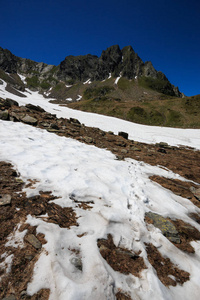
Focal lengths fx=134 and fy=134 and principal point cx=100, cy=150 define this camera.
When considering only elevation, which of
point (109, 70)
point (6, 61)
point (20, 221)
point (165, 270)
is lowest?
point (165, 270)

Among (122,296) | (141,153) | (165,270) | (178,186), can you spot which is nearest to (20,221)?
(122,296)

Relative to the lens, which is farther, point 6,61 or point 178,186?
point 6,61

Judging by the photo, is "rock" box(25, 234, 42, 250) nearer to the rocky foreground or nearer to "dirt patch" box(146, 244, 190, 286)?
the rocky foreground

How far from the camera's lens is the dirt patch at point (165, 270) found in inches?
107

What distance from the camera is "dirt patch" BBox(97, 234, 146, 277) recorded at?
8.89ft

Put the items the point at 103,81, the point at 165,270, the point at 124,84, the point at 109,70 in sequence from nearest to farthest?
the point at 165,270, the point at 124,84, the point at 103,81, the point at 109,70

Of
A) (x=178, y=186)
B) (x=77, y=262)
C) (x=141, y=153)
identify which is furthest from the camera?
(x=141, y=153)

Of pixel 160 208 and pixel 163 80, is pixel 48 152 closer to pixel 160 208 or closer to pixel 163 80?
pixel 160 208

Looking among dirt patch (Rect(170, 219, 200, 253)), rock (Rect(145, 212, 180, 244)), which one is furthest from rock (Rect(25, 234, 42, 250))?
dirt patch (Rect(170, 219, 200, 253))

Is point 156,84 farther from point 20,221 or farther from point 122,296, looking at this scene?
point 122,296

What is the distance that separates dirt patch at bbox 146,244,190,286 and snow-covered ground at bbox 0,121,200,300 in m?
0.11

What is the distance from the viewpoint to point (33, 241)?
2.77 metres

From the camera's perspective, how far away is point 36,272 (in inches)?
89.7

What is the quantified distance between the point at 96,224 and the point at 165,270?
1770 mm
